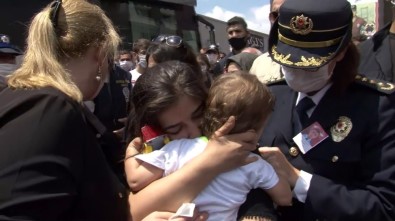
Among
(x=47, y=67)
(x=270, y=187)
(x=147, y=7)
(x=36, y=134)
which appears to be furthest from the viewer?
(x=147, y=7)

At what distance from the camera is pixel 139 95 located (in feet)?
5.66

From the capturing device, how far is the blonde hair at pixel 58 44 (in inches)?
54.7

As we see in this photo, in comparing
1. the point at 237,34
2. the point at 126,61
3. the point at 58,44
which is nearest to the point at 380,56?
the point at 58,44

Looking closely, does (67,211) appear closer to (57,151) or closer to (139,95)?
(57,151)

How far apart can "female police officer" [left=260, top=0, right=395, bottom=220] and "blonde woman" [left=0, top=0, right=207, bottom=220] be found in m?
0.52

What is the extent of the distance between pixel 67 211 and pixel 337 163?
0.91 m

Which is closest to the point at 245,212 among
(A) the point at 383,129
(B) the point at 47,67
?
(A) the point at 383,129

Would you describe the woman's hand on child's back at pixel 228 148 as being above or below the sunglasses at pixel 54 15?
below

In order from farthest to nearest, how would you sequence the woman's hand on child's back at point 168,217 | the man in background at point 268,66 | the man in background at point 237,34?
1. the man in background at point 237,34
2. the man in background at point 268,66
3. the woman's hand on child's back at point 168,217

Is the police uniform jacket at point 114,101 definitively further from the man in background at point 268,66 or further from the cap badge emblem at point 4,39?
the cap badge emblem at point 4,39

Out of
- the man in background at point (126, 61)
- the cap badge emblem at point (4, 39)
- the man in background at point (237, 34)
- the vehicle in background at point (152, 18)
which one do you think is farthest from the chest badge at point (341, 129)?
the man in background at point (126, 61)

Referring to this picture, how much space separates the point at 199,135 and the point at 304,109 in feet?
1.37

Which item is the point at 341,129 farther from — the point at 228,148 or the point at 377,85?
the point at 228,148

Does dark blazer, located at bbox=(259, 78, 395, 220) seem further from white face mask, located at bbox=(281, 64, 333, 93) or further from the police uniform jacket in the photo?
the police uniform jacket
